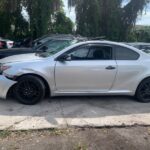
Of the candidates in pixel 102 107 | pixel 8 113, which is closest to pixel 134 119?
pixel 102 107

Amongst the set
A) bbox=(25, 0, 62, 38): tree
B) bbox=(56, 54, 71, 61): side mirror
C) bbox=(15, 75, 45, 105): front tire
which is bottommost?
bbox=(15, 75, 45, 105): front tire

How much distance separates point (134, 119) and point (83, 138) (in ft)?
5.09

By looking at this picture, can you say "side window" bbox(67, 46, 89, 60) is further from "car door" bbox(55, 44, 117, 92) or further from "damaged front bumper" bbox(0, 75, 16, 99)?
"damaged front bumper" bbox(0, 75, 16, 99)

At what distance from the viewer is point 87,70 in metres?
7.25

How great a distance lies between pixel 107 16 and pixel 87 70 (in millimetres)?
20631

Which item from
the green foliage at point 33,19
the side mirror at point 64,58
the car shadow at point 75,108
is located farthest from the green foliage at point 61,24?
the side mirror at point 64,58

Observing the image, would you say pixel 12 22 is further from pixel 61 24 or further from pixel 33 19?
pixel 61 24

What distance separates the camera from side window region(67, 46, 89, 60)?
7348 millimetres

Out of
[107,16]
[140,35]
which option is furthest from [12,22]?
[140,35]

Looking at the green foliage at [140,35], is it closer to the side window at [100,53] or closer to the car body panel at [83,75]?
the side window at [100,53]

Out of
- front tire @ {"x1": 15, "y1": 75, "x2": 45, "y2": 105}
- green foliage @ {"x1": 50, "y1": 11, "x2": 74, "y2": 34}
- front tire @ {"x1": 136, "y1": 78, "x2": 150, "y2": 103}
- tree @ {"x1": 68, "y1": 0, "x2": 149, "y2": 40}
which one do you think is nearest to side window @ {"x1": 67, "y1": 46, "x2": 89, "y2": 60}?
front tire @ {"x1": 15, "y1": 75, "x2": 45, "y2": 105}

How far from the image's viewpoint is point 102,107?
23.9 ft

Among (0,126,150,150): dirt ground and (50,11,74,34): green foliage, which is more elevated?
(50,11,74,34): green foliage

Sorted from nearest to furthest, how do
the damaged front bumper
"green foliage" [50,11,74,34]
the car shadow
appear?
the car shadow → the damaged front bumper → "green foliage" [50,11,74,34]
